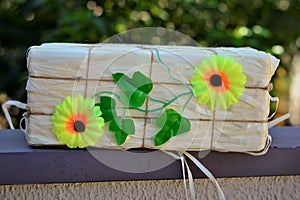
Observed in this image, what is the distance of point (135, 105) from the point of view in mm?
636

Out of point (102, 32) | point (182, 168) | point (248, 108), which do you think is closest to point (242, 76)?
point (248, 108)

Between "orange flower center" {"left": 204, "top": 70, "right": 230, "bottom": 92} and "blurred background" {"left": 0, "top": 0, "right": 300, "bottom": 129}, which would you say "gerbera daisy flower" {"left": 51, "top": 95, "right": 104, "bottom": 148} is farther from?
"blurred background" {"left": 0, "top": 0, "right": 300, "bottom": 129}

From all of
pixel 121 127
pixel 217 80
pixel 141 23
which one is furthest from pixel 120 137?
pixel 141 23

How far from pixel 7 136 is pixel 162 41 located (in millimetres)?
354

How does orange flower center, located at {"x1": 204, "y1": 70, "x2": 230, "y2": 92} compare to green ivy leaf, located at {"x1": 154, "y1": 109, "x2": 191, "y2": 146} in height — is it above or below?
above

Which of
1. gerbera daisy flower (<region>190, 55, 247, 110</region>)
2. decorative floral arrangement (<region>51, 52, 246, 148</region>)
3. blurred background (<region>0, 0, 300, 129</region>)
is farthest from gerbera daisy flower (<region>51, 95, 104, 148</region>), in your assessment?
blurred background (<region>0, 0, 300, 129</region>)

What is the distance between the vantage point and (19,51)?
1688 mm

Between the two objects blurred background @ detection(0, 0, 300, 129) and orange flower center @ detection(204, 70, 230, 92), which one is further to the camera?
blurred background @ detection(0, 0, 300, 129)

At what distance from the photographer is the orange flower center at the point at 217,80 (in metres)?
0.65

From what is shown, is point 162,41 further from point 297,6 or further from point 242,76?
point 297,6

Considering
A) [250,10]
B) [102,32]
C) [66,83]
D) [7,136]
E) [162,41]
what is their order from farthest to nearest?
[250,10] < [102,32] < [162,41] < [7,136] < [66,83]

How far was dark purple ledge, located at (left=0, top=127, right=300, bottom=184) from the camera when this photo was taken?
24.9 inches

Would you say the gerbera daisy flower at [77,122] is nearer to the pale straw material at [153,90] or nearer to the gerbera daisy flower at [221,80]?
the pale straw material at [153,90]

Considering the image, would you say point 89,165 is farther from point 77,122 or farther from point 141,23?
point 141,23
